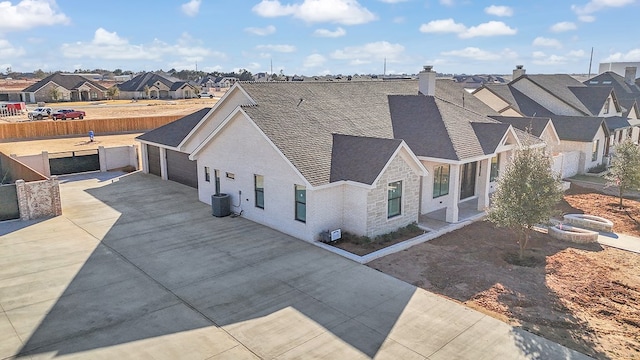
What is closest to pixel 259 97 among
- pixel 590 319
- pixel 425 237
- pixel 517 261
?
pixel 425 237

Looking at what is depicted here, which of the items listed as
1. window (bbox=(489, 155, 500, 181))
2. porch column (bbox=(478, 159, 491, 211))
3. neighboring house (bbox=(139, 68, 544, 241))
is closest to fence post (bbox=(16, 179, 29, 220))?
neighboring house (bbox=(139, 68, 544, 241))

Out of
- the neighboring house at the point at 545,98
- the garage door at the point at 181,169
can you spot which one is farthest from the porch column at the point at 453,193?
the neighboring house at the point at 545,98

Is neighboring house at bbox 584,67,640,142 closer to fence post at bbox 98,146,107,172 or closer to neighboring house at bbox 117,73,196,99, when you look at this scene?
fence post at bbox 98,146,107,172

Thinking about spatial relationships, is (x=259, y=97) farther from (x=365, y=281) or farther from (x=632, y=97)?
(x=632, y=97)

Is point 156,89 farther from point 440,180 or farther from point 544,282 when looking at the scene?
point 544,282

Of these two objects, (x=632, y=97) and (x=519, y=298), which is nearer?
(x=519, y=298)
